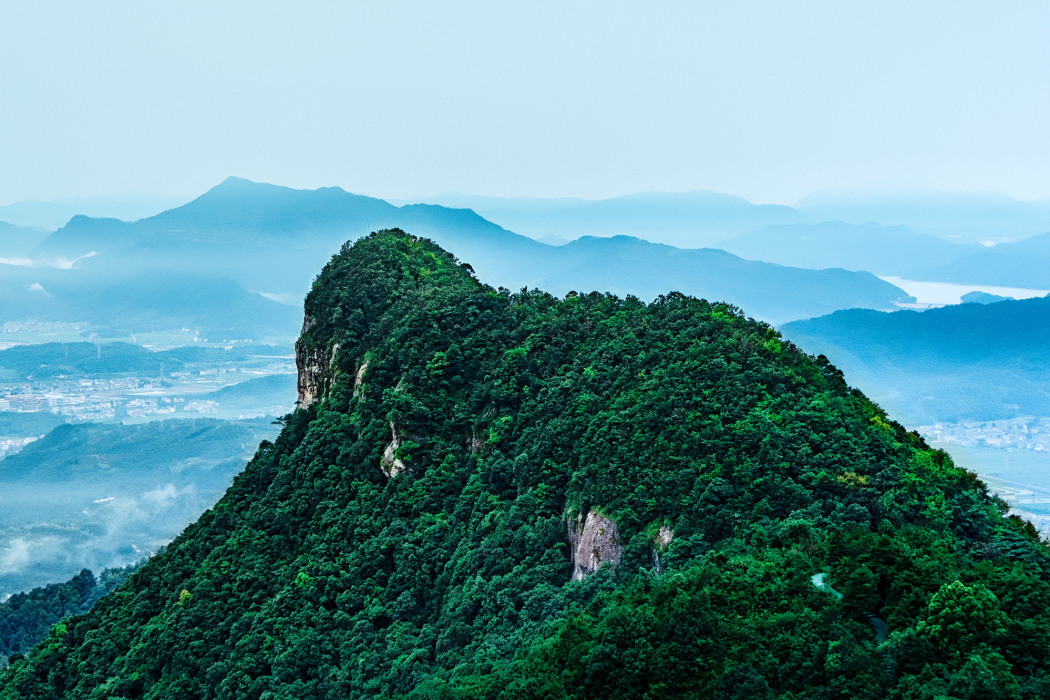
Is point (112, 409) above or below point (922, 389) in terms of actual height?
below

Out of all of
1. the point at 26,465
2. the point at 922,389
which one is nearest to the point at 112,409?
the point at 26,465

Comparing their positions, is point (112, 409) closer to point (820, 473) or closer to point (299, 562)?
point (299, 562)

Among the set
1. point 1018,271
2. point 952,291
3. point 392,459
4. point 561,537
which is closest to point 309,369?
point 392,459

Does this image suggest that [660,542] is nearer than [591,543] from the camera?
Yes

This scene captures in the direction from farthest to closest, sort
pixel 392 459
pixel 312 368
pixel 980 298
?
1. pixel 980 298
2. pixel 312 368
3. pixel 392 459

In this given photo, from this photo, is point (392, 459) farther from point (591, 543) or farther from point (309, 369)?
point (309, 369)

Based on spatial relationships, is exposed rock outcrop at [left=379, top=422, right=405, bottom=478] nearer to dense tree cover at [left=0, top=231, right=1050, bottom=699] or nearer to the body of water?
dense tree cover at [left=0, top=231, right=1050, bottom=699]
